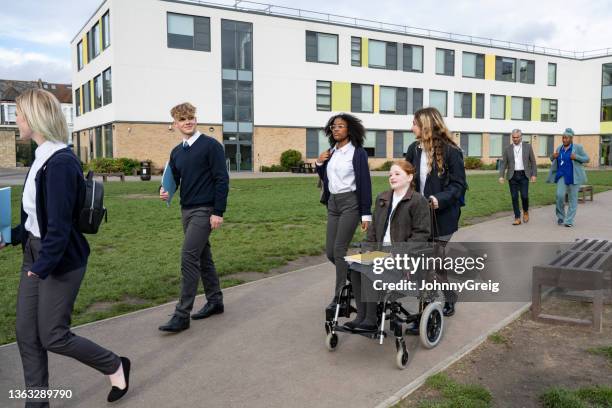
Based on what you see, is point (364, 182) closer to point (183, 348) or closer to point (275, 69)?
point (183, 348)

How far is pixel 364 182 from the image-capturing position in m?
5.43

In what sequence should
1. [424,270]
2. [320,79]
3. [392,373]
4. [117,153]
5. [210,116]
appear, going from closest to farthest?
[392,373] < [424,270] < [117,153] < [210,116] < [320,79]

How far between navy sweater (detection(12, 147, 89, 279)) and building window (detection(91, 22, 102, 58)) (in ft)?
126

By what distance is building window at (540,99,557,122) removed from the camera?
54.2m

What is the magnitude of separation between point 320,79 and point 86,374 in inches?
1533

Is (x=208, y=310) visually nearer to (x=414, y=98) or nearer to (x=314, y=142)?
(x=314, y=142)

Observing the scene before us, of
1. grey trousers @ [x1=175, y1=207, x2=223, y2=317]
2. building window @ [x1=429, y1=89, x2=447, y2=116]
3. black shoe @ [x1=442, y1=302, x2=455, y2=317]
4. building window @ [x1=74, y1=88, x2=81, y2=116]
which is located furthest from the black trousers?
building window @ [x1=74, y1=88, x2=81, y2=116]

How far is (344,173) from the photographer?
5.45 metres

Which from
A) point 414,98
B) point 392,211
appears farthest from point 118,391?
point 414,98

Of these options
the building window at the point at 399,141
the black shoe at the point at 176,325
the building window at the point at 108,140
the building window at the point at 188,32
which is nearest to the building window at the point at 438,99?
the building window at the point at 399,141

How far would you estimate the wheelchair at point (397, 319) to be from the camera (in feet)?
14.1

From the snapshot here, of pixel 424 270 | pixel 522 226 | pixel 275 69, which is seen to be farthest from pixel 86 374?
pixel 275 69

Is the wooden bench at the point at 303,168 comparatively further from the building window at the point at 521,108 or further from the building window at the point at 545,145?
the building window at the point at 545,145

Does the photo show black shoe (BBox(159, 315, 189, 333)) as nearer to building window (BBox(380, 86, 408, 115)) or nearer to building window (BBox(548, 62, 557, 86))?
building window (BBox(380, 86, 408, 115))
